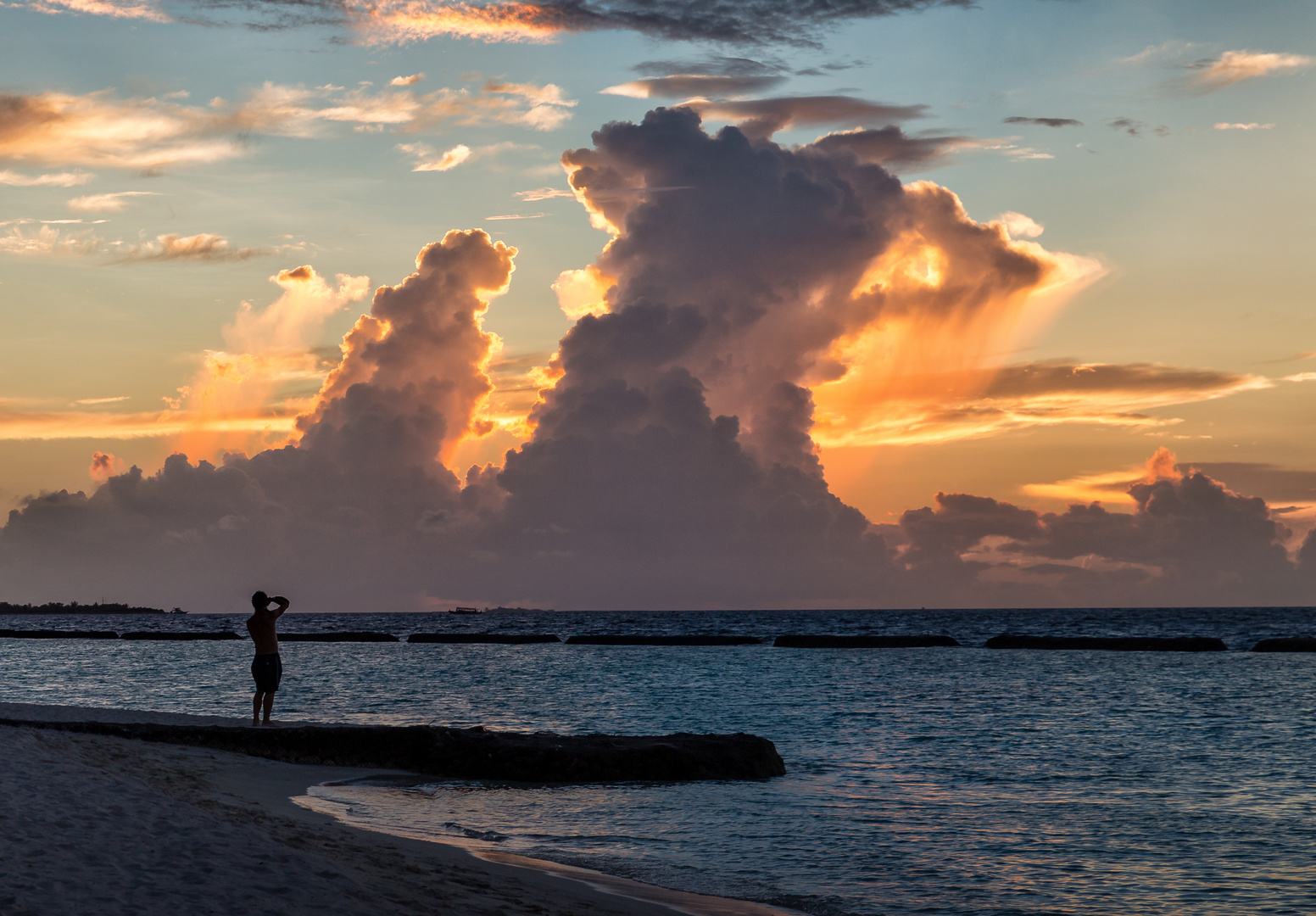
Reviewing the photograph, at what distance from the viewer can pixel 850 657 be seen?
99.4m

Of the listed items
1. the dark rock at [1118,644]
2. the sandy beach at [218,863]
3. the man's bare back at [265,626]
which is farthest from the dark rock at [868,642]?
the sandy beach at [218,863]

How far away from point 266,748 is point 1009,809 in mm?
15484

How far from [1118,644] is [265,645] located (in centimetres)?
10934

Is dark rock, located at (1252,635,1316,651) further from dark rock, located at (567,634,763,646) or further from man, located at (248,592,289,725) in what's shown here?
man, located at (248,592,289,725)

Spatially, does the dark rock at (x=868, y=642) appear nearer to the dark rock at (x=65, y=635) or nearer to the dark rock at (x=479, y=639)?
the dark rock at (x=479, y=639)

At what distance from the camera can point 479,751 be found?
22328 mm

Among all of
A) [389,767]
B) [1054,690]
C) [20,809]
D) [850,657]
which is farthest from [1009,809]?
[850,657]

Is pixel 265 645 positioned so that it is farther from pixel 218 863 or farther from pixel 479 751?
pixel 218 863

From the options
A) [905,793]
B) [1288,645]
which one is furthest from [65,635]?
[905,793]

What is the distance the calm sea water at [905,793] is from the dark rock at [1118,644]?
51.5 meters

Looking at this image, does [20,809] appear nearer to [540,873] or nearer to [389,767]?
[540,873]

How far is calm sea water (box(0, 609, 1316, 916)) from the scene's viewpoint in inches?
569

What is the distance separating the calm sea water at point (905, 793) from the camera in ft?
47.4

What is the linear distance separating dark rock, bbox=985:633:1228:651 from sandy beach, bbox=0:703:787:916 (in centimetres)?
10872
